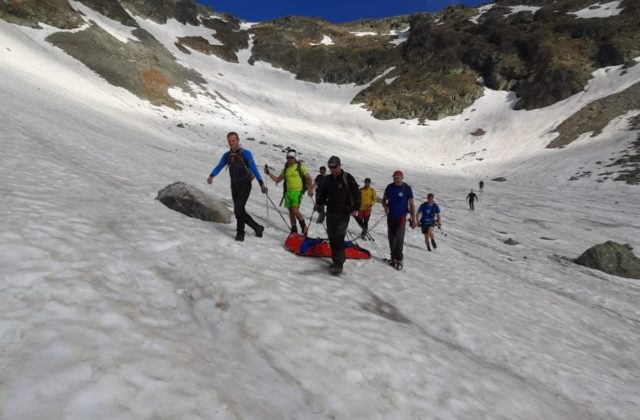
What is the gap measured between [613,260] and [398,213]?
993 cm

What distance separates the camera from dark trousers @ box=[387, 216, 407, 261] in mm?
9708

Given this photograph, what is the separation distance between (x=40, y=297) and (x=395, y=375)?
389 centimetres

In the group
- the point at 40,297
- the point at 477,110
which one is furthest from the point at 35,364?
the point at 477,110

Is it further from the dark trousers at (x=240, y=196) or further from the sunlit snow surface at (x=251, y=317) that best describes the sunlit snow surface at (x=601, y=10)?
the dark trousers at (x=240, y=196)

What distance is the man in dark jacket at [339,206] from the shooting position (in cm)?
782

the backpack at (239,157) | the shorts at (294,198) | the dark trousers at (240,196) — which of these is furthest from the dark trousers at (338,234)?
the shorts at (294,198)

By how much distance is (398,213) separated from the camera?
32.4ft

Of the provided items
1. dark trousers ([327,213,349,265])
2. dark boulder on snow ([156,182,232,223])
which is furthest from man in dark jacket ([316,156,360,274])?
dark boulder on snow ([156,182,232,223])

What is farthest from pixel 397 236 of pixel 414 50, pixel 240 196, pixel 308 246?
pixel 414 50

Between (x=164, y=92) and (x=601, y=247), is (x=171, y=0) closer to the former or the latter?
(x=164, y=92)

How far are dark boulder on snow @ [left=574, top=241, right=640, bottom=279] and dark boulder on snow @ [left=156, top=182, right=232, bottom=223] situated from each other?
1344 centimetres

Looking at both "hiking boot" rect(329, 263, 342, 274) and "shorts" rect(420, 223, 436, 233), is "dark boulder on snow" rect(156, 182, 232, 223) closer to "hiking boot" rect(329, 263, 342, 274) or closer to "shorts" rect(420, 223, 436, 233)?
"hiking boot" rect(329, 263, 342, 274)

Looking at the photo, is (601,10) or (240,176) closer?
(240,176)

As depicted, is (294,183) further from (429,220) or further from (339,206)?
(429,220)
